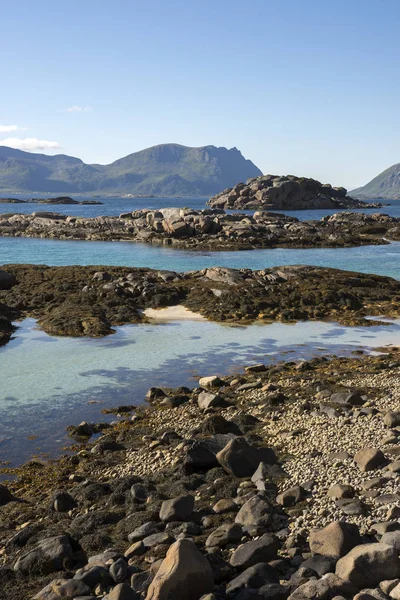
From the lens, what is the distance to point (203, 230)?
75438mm

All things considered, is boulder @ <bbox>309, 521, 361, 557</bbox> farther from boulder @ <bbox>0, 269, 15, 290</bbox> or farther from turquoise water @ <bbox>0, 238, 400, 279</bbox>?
turquoise water @ <bbox>0, 238, 400, 279</bbox>

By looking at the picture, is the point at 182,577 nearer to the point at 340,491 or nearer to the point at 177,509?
the point at 177,509

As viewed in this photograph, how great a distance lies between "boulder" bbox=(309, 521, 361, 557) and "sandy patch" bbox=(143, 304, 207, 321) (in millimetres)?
21855

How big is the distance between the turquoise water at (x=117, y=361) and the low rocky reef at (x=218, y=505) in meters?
1.43

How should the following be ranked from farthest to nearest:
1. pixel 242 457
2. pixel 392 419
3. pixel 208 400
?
pixel 208 400
pixel 392 419
pixel 242 457

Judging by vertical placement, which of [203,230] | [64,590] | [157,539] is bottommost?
[64,590]

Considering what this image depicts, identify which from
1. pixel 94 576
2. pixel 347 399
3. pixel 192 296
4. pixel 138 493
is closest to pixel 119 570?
pixel 94 576

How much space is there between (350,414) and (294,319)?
51.4 feet

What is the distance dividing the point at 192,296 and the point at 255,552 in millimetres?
26550

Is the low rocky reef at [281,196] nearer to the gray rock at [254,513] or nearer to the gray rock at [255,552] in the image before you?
the gray rock at [254,513]

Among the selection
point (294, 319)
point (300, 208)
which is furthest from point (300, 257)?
point (300, 208)

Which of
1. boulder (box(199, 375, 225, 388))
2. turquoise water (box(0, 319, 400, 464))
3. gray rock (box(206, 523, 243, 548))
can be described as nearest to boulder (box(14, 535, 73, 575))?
gray rock (box(206, 523, 243, 548))

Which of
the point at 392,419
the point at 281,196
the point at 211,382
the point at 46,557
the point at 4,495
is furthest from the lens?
the point at 281,196

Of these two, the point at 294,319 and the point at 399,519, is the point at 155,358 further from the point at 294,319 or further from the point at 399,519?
the point at 399,519
